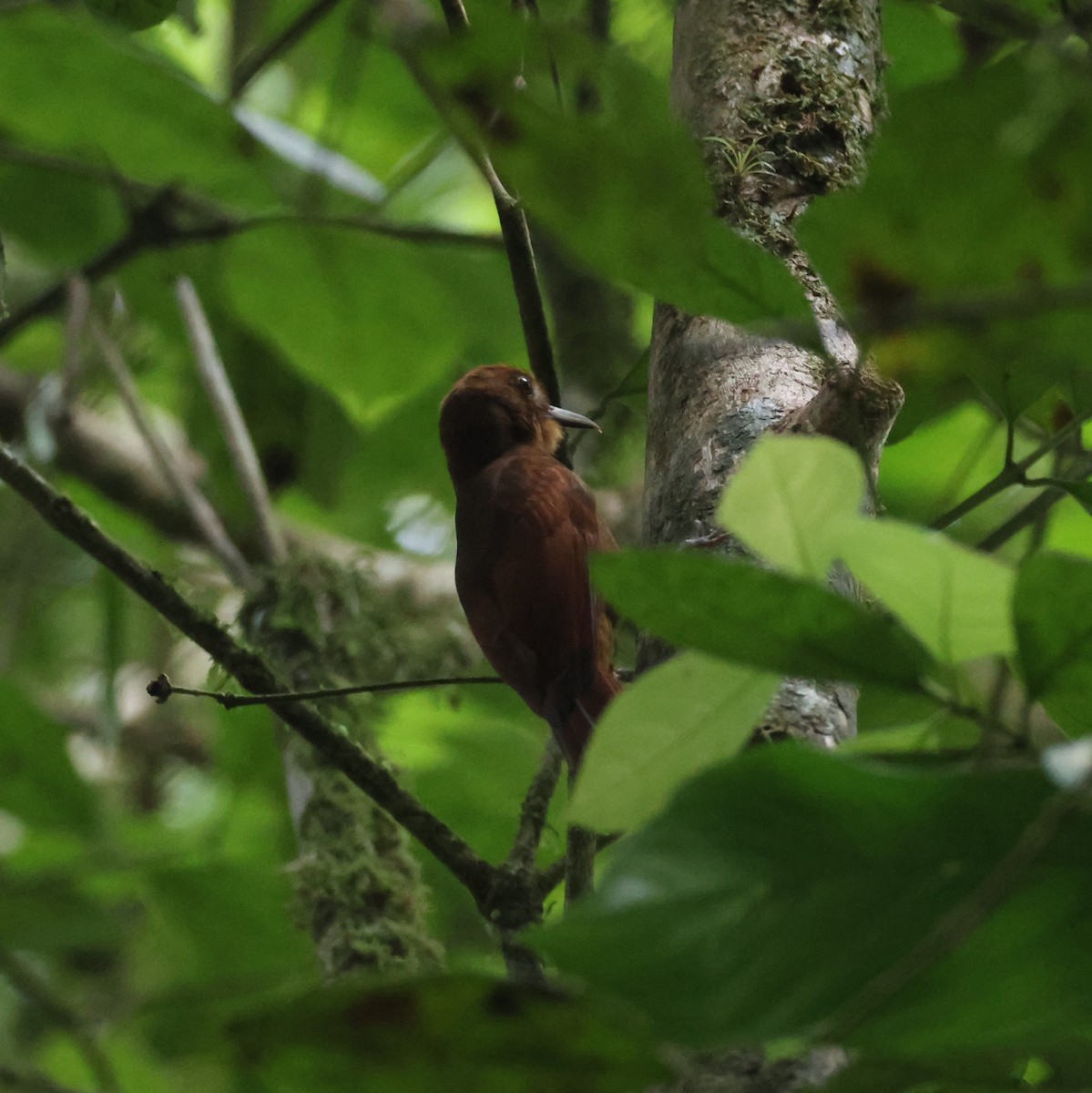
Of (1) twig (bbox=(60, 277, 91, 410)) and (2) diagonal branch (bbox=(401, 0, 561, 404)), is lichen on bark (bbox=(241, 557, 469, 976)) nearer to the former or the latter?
(1) twig (bbox=(60, 277, 91, 410))

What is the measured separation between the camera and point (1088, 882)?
642 millimetres

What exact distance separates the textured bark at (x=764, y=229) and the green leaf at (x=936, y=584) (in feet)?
1.35

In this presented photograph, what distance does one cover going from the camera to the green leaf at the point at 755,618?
656 mm

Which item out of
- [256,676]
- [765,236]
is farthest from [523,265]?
[256,676]

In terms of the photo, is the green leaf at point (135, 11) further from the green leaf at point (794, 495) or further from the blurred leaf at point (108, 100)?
the green leaf at point (794, 495)

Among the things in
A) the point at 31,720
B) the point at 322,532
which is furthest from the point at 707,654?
the point at 322,532

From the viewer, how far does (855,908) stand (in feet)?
2.06

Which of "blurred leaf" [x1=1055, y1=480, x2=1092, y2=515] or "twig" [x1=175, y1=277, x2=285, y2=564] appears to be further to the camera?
"twig" [x1=175, y1=277, x2=285, y2=564]

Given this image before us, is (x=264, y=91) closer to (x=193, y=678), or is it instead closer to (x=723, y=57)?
(x=193, y=678)

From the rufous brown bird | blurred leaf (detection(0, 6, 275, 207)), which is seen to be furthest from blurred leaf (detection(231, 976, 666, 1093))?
the rufous brown bird

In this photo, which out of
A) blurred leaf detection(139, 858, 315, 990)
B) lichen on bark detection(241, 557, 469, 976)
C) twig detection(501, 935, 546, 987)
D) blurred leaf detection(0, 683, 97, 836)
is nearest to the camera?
twig detection(501, 935, 546, 987)

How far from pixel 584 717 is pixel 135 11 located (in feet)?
4.47

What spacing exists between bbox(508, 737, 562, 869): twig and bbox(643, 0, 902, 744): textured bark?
0.22m

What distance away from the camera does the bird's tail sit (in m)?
2.29
